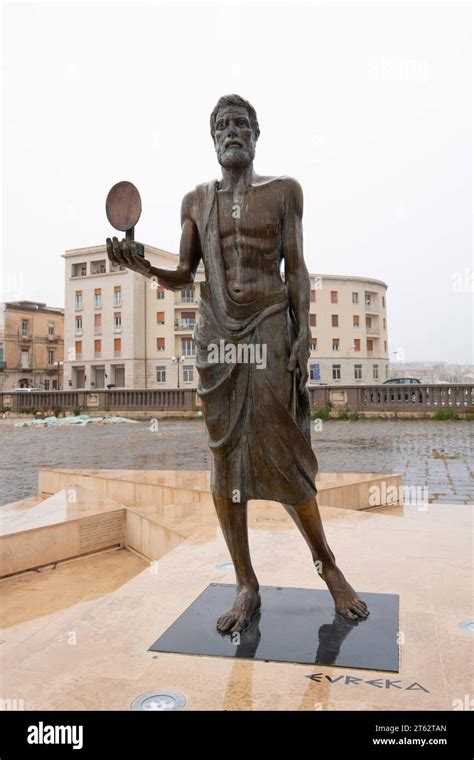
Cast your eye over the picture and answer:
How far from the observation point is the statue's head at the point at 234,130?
292 cm

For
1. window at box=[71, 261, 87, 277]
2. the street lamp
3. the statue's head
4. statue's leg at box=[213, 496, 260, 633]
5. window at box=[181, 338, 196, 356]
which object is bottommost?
statue's leg at box=[213, 496, 260, 633]

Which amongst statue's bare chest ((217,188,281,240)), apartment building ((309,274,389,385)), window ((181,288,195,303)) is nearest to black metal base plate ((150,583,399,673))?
statue's bare chest ((217,188,281,240))

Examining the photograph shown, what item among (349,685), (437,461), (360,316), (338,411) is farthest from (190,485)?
(360,316)

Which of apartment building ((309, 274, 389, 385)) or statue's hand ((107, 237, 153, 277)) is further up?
apartment building ((309, 274, 389, 385))

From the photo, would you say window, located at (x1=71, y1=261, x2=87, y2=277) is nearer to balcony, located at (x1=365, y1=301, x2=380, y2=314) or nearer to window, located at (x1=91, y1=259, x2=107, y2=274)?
window, located at (x1=91, y1=259, x2=107, y2=274)

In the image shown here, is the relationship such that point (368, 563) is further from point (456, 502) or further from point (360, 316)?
point (360, 316)

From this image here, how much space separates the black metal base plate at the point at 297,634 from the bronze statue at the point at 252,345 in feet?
0.30

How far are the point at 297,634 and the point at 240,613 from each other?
0.32 meters

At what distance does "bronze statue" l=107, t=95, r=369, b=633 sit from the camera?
9.30 feet

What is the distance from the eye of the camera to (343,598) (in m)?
2.99

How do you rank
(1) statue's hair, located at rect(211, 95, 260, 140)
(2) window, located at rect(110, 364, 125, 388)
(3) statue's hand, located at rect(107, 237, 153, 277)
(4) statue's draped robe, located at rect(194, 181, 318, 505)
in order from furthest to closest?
1. (2) window, located at rect(110, 364, 125, 388)
2. (1) statue's hair, located at rect(211, 95, 260, 140)
3. (4) statue's draped robe, located at rect(194, 181, 318, 505)
4. (3) statue's hand, located at rect(107, 237, 153, 277)

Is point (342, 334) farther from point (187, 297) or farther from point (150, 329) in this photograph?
point (150, 329)

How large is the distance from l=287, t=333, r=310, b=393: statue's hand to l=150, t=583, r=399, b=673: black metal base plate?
1.22 m
